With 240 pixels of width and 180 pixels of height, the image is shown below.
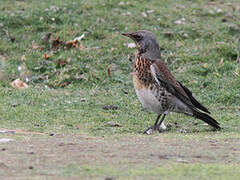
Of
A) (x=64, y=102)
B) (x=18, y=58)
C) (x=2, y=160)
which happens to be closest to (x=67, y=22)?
(x=18, y=58)

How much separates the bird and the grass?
0.25m

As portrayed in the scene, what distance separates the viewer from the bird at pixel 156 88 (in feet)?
22.4

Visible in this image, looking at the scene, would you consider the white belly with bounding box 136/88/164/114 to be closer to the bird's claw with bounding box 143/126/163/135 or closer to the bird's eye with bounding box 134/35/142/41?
the bird's claw with bounding box 143/126/163/135

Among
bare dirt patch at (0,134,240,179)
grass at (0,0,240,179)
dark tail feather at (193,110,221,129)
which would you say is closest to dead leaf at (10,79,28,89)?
grass at (0,0,240,179)

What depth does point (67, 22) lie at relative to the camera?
38.0 ft

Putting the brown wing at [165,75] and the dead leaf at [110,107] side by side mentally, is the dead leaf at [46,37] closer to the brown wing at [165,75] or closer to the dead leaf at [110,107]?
the dead leaf at [110,107]

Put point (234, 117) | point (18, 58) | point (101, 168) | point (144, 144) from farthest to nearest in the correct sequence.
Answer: point (18, 58), point (234, 117), point (144, 144), point (101, 168)

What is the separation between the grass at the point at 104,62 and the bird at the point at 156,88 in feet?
0.81

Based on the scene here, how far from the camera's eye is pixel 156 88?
685 centimetres

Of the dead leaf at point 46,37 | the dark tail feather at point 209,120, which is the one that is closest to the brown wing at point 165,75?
the dark tail feather at point 209,120

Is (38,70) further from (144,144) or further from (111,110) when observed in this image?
(144,144)

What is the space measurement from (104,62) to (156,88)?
3.55 meters

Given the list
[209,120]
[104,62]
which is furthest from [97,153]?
[104,62]

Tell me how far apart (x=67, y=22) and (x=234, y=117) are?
4.96 m
